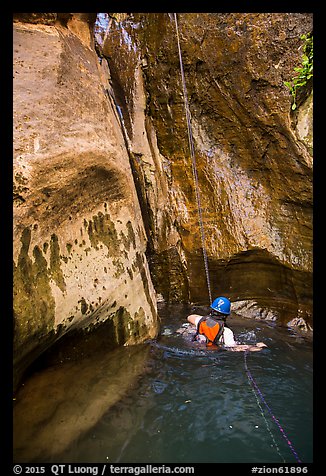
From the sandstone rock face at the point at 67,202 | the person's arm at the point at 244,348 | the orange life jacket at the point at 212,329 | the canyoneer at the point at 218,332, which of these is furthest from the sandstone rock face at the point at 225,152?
the sandstone rock face at the point at 67,202

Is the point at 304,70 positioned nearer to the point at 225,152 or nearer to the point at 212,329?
the point at 225,152

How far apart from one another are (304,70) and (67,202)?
4421mm

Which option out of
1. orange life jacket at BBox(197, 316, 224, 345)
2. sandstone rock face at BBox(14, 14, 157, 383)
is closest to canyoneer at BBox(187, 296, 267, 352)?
orange life jacket at BBox(197, 316, 224, 345)

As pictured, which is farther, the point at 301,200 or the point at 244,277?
the point at 244,277

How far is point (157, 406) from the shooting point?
3830mm

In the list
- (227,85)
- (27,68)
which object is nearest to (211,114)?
(227,85)

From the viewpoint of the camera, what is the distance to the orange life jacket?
5.14 meters

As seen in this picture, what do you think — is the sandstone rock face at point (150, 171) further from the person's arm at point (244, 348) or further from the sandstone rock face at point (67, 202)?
the person's arm at point (244, 348)

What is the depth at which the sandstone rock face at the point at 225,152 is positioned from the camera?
604cm

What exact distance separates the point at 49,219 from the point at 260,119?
14.0 ft

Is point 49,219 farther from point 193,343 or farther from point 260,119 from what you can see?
point 260,119

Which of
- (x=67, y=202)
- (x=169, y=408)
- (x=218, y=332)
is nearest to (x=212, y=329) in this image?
(x=218, y=332)

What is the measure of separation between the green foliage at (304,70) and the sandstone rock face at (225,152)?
113 mm

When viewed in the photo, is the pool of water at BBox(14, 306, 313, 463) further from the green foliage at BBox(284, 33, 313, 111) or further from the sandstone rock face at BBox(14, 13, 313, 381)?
the green foliage at BBox(284, 33, 313, 111)
